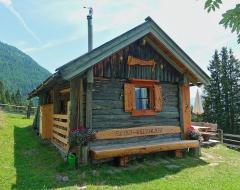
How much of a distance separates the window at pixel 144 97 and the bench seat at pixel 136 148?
4.13 feet

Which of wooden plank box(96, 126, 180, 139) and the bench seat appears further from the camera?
wooden plank box(96, 126, 180, 139)

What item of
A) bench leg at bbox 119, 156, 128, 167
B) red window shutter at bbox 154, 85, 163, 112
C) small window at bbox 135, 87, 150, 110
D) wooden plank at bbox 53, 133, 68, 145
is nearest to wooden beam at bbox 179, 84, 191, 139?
red window shutter at bbox 154, 85, 163, 112

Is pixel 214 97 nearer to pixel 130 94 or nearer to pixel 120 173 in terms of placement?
pixel 130 94

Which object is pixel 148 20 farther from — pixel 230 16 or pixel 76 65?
pixel 230 16

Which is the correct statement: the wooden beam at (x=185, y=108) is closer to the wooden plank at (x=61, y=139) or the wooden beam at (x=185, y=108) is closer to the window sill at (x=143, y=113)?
the window sill at (x=143, y=113)

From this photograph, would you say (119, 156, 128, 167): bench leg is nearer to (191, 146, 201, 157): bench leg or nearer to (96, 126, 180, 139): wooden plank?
(96, 126, 180, 139): wooden plank

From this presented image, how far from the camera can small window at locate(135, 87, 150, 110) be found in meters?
12.3

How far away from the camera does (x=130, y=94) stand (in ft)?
38.5

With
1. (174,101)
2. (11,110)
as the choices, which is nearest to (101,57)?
(174,101)

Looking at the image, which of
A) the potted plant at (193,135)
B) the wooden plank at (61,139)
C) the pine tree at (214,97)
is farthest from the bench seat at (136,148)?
the pine tree at (214,97)

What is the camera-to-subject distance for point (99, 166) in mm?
10320

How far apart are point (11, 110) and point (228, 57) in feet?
91.3

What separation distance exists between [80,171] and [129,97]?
343cm

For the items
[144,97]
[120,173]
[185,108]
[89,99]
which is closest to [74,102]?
[89,99]
